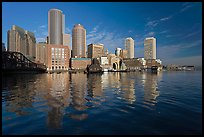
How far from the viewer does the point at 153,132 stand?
10352 mm

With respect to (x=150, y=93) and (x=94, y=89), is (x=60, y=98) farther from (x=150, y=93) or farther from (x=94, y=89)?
(x=150, y=93)

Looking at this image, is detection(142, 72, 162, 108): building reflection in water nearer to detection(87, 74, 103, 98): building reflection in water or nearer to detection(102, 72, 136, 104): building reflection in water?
detection(102, 72, 136, 104): building reflection in water

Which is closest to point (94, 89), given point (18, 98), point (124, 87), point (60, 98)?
point (124, 87)

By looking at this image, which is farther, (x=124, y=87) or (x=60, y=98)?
(x=124, y=87)

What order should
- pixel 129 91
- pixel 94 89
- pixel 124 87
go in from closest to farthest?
1. pixel 129 91
2. pixel 94 89
3. pixel 124 87

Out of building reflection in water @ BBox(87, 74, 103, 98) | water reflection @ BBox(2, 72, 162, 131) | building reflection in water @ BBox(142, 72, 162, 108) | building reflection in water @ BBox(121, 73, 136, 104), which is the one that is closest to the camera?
water reflection @ BBox(2, 72, 162, 131)

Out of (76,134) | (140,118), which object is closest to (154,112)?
(140,118)

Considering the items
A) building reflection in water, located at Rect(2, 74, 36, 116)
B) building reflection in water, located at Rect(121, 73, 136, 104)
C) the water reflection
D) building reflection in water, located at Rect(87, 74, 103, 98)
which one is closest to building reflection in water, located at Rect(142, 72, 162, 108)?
the water reflection

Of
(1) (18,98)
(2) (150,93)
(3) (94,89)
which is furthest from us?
(3) (94,89)

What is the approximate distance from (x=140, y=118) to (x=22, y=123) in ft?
A: 31.6

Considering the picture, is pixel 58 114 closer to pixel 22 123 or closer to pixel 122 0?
pixel 22 123

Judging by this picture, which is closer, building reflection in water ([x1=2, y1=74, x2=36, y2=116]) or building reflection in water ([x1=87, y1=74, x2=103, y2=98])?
building reflection in water ([x1=2, y1=74, x2=36, y2=116])

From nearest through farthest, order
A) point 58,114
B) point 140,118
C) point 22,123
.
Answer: point 22,123
point 140,118
point 58,114

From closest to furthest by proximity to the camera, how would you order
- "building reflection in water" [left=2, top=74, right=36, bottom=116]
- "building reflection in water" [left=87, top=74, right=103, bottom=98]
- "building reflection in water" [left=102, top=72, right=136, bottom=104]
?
"building reflection in water" [left=2, top=74, right=36, bottom=116] → "building reflection in water" [left=102, top=72, right=136, bottom=104] → "building reflection in water" [left=87, top=74, right=103, bottom=98]
